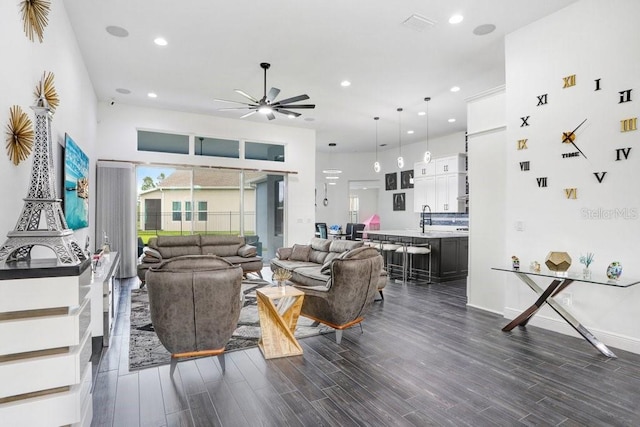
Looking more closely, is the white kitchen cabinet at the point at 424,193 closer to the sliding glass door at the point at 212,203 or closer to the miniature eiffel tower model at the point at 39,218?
the sliding glass door at the point at 212,203

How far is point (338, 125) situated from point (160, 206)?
475 centimetres

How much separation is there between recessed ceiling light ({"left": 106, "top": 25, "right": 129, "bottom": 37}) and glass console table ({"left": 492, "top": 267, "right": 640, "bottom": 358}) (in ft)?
18.1

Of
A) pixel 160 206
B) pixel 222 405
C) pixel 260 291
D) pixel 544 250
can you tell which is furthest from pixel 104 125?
pixel 544 250

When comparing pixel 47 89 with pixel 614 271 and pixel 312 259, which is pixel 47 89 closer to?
pixel 312 259

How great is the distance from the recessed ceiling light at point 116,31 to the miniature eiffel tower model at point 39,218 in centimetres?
295

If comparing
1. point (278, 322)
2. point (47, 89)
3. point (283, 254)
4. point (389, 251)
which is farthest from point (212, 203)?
point (278, 322)

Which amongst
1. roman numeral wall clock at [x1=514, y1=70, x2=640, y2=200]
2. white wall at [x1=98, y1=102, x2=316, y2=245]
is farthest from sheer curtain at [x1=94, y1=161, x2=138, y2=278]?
roman numeral wall clock at [x1=514, y1=70, x2=640, y2=200]

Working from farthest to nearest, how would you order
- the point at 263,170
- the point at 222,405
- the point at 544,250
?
the point at 263,170, the point at 544,250, the point at 222,405

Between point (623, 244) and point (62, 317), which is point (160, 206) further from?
point (623, 244)

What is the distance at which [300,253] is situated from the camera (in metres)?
6.43

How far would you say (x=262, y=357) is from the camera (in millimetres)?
3211

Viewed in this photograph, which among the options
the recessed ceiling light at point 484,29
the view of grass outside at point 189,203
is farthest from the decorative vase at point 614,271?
the view of grass outside at point 189,203

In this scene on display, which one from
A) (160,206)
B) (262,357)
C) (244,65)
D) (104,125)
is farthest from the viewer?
(160,206)

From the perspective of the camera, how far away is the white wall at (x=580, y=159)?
3.31 meters
